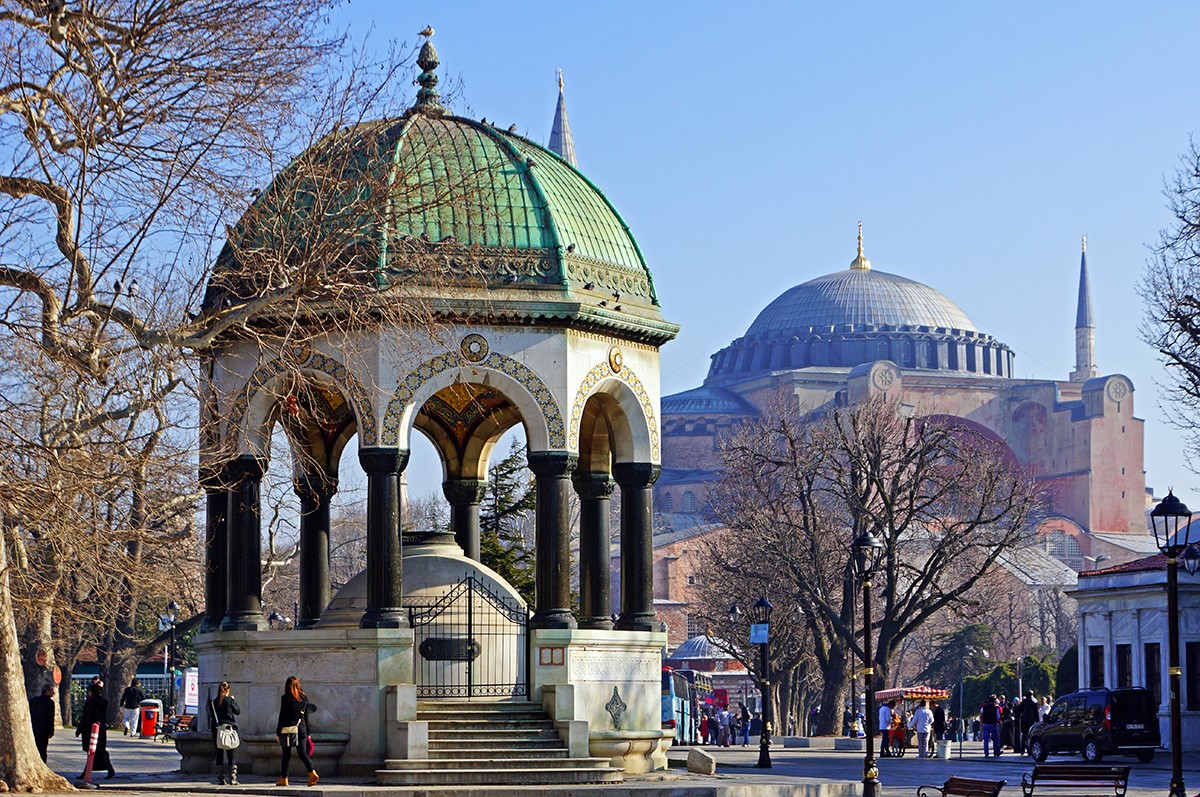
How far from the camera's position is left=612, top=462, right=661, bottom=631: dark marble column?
24906 millimetres

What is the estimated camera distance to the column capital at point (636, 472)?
Answer: 2491 centimetres

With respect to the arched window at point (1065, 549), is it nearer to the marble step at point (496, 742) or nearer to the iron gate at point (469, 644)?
the iron gate at point (469, 644)

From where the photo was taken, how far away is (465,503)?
26734 mm

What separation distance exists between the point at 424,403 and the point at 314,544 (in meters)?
3.16

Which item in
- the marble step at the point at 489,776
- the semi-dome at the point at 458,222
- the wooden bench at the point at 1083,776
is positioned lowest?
the wooden bench at the point at 1083,776

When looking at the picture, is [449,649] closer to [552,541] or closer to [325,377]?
[552,541]

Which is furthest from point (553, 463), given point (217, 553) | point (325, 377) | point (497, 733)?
point (217, 553)

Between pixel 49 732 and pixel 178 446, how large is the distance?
195 inches

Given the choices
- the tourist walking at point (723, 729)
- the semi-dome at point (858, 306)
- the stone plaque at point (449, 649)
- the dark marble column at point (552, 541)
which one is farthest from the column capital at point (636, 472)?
the semi-dome at point (858, 306)

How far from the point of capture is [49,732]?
79.7 ft

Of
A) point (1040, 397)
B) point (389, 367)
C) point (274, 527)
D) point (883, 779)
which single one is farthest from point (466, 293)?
point (1040, 397)

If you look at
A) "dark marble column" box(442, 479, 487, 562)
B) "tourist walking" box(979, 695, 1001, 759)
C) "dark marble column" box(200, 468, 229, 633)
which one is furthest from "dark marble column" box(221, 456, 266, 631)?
"tourist walking" box(979, 695, 1001, 759)

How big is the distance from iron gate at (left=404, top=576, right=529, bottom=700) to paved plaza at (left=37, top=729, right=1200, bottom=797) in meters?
1.81

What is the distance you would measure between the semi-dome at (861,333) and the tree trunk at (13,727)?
480ft
